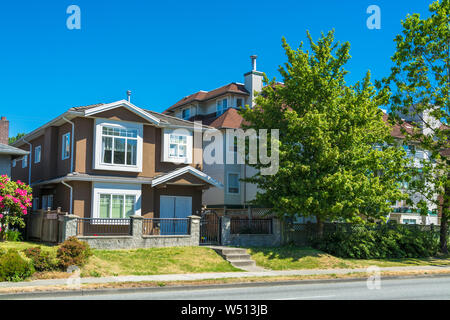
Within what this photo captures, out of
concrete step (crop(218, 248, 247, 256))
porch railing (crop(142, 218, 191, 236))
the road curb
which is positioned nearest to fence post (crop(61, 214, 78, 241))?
porch railing (crop(142, 218, 191, 236))

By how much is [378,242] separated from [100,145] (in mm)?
15193

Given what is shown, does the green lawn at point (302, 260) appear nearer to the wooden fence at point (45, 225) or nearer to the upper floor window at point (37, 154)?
the wooden fence at point (45, 225)

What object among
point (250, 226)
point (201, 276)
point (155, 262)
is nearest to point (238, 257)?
point (250, 226)

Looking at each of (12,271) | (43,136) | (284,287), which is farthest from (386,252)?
(43,136)

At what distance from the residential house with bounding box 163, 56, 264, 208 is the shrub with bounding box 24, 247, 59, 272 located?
13.9m

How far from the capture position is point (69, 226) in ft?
69.2

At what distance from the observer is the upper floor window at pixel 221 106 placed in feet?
124

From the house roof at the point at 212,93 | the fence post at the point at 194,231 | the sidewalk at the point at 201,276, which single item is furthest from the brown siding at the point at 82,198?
the house roof at the point at 212,93

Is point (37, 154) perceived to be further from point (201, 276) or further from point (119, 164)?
point (201, 276)

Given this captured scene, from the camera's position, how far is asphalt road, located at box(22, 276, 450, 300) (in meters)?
13.2

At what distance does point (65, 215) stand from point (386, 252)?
51.4 feet

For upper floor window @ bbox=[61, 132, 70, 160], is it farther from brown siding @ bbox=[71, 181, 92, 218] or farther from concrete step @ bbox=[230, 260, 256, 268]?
concrete step @ bbox=[230, 260, 256, 268]

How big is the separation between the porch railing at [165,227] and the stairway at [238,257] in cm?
233

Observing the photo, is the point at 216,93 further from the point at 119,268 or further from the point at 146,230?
the point at 119,268
